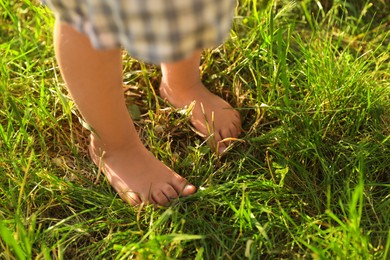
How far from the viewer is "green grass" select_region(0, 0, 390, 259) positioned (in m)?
1.28

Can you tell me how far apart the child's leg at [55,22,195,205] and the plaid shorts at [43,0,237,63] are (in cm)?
12

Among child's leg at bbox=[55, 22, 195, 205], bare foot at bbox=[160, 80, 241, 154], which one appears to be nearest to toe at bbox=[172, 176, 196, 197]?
child's leg at bbox=[55, 22, 195, 205]

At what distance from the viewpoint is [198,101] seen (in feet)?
5.10

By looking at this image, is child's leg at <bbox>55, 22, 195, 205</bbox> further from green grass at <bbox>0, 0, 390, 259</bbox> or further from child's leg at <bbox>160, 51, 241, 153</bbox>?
child's leg at <bbox>160, 51, 241, 153</bbox>

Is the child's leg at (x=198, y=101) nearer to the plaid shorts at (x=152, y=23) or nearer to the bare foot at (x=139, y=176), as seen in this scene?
the bare foot at (x=139, y=176)

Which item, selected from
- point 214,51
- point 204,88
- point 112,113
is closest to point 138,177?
point 112,113

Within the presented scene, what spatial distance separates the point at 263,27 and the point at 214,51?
154mm

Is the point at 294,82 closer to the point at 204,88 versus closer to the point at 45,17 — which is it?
the point at 204,88

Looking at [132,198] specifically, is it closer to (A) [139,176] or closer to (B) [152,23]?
(A) [139,176]

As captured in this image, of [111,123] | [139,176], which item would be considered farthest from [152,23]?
[139,176]

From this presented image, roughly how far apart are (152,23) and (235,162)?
59 centimetres

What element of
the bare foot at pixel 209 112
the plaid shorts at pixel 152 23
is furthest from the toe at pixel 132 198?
the plaid shorts at pixel 152 23

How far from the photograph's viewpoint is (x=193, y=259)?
1.28 meters

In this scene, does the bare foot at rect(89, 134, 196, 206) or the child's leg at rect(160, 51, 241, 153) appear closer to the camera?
the bare foot at rect(89, 134, 196, 206)
